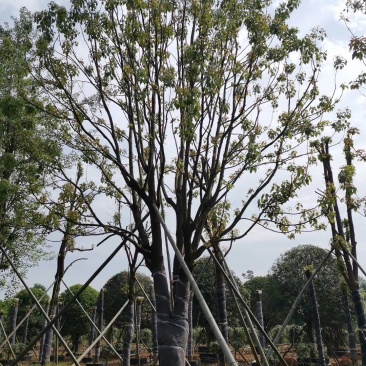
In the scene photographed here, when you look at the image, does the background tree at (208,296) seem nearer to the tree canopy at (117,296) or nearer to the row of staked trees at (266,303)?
the row of staked trees at (266,303)

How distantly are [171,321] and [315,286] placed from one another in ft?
52.2

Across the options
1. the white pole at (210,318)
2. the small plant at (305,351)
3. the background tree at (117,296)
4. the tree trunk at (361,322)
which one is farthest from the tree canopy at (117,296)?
the white pole at (210,318)

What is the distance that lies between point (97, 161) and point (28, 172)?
3.69 feet

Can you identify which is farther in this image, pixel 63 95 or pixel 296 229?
pixel 63 95

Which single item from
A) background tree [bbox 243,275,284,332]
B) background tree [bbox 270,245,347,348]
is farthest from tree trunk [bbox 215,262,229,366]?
background tree [bbox 243,275,284,332]

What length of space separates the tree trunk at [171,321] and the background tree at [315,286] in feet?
42.9

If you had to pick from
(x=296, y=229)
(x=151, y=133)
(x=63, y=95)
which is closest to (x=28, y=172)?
(x=63, y=95)

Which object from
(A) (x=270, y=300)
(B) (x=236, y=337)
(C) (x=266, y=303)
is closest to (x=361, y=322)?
(B) (x=236, y=337)

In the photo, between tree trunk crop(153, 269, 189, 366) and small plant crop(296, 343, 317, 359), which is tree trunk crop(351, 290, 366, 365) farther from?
small plant crop(296, 343, 317, 359)

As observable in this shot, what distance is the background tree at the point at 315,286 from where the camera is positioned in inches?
779

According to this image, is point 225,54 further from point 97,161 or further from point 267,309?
point 267,309

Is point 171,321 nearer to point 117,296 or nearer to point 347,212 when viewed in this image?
point 347,212

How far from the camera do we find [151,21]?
6391 millimetres

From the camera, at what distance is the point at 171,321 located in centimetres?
555
